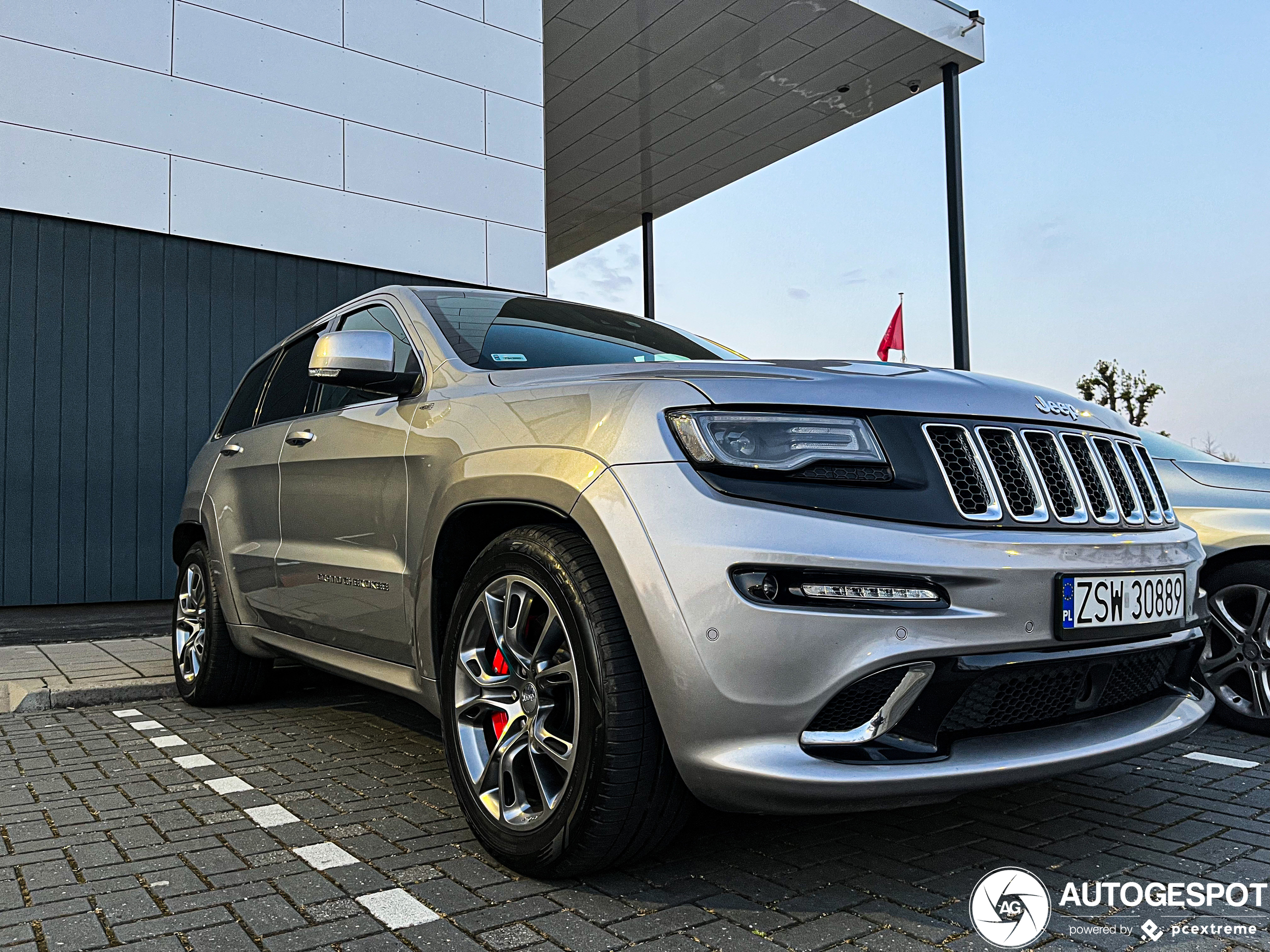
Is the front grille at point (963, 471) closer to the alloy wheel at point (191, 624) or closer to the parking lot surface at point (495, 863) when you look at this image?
the parking lot surface at point (495, 863)

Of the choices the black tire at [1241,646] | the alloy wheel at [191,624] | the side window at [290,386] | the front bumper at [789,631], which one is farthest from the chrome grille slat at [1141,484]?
the alloy wheel at [191,624]

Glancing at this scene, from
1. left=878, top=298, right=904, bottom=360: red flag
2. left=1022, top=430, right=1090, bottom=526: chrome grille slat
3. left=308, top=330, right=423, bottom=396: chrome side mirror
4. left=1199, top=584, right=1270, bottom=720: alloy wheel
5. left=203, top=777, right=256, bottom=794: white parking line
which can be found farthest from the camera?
left=878, top=298, right=904, bottom=360: red flag

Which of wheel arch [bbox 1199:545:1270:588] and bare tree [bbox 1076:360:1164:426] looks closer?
wheel arch [bbox 1199:545:1270:588]

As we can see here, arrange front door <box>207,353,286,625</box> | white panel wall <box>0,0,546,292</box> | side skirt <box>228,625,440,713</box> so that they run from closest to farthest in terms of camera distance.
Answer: side skirt <box>228,625,440,713</box>, front door <box>207,353,286,625</box>, white panel wall <box>0,0,546,292</box>

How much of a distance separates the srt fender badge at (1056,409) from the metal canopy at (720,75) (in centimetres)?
980

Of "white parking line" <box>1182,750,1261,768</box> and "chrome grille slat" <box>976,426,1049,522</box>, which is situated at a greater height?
"chrome grille slat" <box>976,426,1049,522</box>

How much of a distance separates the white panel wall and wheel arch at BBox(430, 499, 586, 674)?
6.78 metres

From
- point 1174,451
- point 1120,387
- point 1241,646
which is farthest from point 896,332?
point 1120,387

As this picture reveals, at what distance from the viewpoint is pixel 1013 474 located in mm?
2434

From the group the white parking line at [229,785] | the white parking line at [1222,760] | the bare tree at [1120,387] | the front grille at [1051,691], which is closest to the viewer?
the front grille at [1051,691]

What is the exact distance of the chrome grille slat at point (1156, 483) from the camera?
2912mm

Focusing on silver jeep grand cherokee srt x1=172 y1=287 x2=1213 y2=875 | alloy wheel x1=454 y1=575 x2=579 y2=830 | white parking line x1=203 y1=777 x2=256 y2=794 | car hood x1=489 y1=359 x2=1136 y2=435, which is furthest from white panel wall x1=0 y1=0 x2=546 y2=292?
alloy wheel x1=454 y1=575 x2=579 y2=830

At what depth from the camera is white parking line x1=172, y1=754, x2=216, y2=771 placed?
3.72m

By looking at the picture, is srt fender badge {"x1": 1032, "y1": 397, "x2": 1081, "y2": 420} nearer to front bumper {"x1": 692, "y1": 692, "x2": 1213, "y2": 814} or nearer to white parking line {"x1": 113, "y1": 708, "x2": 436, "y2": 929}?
front bumper {"x1": 692, "y1": 692, "x2": 1213, "y2": 814}
